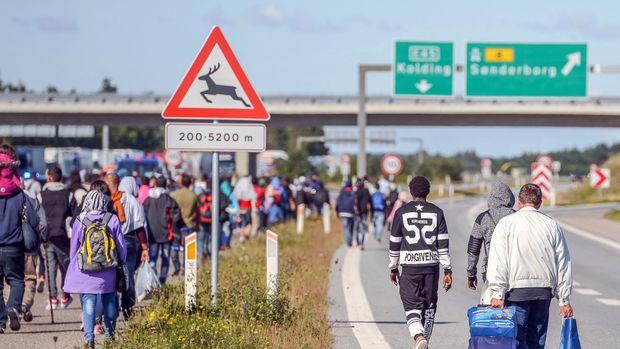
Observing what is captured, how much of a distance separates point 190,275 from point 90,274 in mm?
1335

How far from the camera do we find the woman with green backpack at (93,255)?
34.6 feet

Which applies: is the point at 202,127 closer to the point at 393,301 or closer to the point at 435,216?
the point at 435,216

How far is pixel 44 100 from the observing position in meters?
63.9

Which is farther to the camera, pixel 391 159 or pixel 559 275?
pixel 391 159

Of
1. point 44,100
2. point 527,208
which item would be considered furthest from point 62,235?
point 44,100

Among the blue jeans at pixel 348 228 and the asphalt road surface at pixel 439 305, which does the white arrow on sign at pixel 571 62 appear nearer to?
the asphalt road surface at pixel 439 305

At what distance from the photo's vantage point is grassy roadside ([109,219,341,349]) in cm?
980

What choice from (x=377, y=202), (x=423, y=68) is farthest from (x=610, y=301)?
(x=423, y=68)

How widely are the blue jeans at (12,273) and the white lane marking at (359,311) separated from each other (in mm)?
3342

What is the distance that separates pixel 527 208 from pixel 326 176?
332ft

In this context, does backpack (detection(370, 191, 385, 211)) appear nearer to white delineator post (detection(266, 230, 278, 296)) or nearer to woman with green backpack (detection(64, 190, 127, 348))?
white delineator post (detection(266, 230, 278, 296))

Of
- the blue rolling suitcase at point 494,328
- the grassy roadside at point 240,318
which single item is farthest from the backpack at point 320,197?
the blue rolling suitcase at point 494,328

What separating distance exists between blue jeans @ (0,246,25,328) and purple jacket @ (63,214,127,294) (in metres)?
1.55

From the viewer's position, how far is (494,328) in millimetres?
8297
